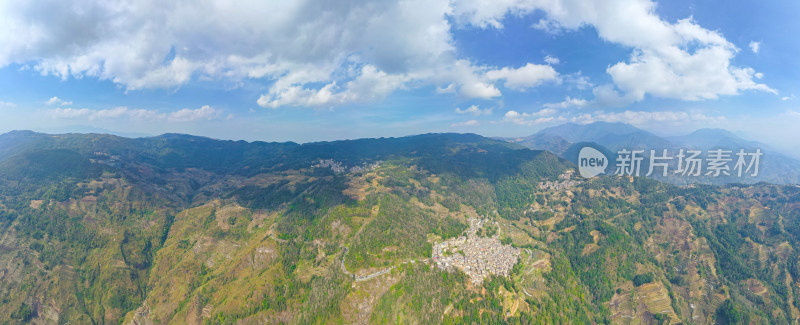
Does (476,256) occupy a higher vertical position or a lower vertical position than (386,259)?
lower

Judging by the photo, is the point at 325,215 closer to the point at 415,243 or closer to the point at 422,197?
the point at 415,243

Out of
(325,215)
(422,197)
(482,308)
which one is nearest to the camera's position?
(482,308)

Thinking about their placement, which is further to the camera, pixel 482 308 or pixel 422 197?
pixel 422 197

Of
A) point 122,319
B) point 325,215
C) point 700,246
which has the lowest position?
point 122,319

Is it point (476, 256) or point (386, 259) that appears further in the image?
point (476, 256)

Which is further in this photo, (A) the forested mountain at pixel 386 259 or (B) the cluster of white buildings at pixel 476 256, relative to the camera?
(B) the cluster of white buildings at pixel 476 256

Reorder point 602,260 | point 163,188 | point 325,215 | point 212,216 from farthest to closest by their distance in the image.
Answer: point 163,188
point 212,216
point 325,215
point 602,260

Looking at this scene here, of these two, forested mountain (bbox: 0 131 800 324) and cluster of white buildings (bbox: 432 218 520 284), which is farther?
cluster of white buildings (bbox: 432 218 520 284)

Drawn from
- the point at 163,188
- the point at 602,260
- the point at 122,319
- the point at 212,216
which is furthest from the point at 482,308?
the point at 163,188
